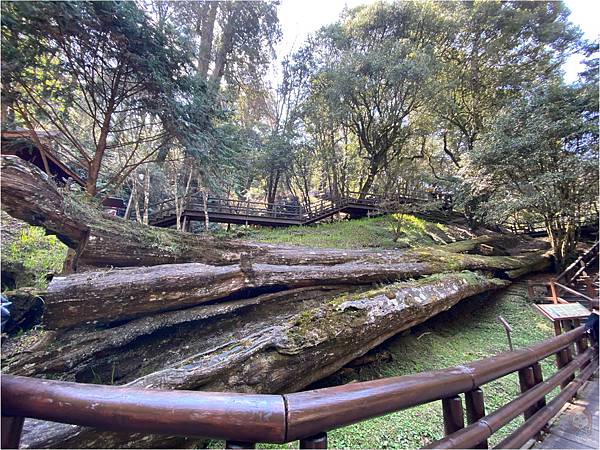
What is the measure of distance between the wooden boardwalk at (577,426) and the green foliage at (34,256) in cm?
702

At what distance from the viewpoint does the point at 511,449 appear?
1461 mm

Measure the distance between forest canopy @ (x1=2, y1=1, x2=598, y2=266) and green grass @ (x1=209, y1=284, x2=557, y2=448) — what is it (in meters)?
3.10

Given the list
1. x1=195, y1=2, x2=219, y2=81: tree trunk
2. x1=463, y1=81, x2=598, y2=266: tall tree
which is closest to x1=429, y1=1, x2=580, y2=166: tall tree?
x1=463, y1=81, x2=598, y2=266: tall tree

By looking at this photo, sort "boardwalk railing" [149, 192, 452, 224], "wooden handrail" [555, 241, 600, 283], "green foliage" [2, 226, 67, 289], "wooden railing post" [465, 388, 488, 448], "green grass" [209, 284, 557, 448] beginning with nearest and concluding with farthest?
"wooden railing post" [465, 388, 488, 448], "green grass" [209, 284, 557, 448], "green foliage" [2, 226, 67, 289], "wooden handrail" [555, 241, 600, 283], "boardwalk railing" [149, 192, 452, 224]

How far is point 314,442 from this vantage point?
89 cm

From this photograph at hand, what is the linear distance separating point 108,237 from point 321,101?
47.0 ft

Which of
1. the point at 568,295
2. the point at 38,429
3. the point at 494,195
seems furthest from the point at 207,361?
the point at 494,195

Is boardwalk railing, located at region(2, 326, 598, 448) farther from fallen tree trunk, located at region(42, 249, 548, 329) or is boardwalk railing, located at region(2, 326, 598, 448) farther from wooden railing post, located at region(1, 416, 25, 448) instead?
fallen tree trunk, located at region(42, 249, 548, 329)

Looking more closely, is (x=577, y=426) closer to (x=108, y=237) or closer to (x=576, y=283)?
(x=108, y=237)

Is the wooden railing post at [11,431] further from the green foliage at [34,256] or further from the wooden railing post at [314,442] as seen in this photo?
the green foliage at [34,256]

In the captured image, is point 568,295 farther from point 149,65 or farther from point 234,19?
point 234,19

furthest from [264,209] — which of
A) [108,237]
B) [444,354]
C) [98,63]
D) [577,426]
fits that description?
[577,426]

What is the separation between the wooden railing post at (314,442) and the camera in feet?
2.91

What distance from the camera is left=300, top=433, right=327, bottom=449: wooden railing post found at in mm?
888
